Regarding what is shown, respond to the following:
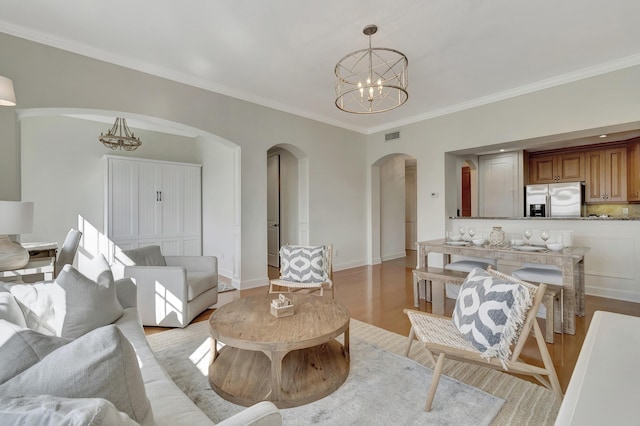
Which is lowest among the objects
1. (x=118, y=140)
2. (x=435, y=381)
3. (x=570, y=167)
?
(x=435, y=381)

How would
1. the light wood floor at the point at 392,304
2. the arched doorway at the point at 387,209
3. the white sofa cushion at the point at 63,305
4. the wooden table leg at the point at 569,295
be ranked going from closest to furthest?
the white sofa cushion at the point at 63,305 → the light wood floor at the point at 392,304 → the wooden table leg at the point at 569,295 → the arched doorway at the point at 387,209

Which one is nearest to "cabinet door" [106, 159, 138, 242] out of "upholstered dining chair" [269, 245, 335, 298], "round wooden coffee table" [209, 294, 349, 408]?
"upholstered dining chair" [269, 245, 335, 298]

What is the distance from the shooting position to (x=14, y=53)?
2914 millimetres

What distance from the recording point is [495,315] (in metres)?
1.77

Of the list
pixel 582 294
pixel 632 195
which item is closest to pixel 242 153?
pixel 582 294

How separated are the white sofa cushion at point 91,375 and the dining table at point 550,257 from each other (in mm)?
3332

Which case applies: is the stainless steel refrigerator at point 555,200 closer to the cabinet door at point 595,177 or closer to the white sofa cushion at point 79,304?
the cabinet door at point 595,177

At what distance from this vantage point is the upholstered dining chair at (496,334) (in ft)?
5.62

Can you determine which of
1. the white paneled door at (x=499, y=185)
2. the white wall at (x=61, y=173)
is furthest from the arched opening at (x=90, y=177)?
the white paneled door at (x=499, y=185)

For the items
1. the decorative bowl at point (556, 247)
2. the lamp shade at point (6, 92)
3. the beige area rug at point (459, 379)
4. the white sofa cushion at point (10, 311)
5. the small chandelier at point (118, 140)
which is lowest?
the beige area rug at point (459, 379)

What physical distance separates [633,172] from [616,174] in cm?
23

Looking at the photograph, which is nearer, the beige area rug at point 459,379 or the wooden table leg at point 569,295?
the beige area rug at point 459,379

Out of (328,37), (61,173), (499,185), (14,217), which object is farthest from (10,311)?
(499,185)

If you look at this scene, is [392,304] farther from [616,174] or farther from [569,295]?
A: [616,174]
